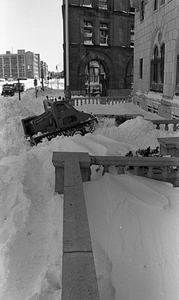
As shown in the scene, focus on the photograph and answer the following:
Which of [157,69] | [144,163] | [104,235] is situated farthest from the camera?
[157,69]

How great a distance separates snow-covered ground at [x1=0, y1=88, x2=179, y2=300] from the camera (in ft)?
11.8

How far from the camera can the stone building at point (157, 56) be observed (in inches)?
556

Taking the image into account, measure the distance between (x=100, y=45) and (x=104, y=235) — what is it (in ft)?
98.2

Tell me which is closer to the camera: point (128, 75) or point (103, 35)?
point (103, 35)

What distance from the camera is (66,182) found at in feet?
16.1

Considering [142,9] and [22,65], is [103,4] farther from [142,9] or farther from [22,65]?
[22,65]

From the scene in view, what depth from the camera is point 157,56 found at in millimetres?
16922

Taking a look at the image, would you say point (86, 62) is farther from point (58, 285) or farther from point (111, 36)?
point (58, 285)

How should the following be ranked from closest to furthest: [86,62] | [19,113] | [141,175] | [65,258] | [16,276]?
[65,258] < [16,276] < [141,175] < [19,113] < [86,62]

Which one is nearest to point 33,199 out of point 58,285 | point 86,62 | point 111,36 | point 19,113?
point 58,285

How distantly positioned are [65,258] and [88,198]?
231cm

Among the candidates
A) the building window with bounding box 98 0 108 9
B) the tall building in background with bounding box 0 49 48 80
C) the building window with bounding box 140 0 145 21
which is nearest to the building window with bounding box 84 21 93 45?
the building window with bounding box 98 0 108 9

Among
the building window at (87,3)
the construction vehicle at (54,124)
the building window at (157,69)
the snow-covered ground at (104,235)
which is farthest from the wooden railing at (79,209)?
the building window at (87,3)

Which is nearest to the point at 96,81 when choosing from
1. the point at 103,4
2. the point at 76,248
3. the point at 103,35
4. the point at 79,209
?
the point at 103,35
